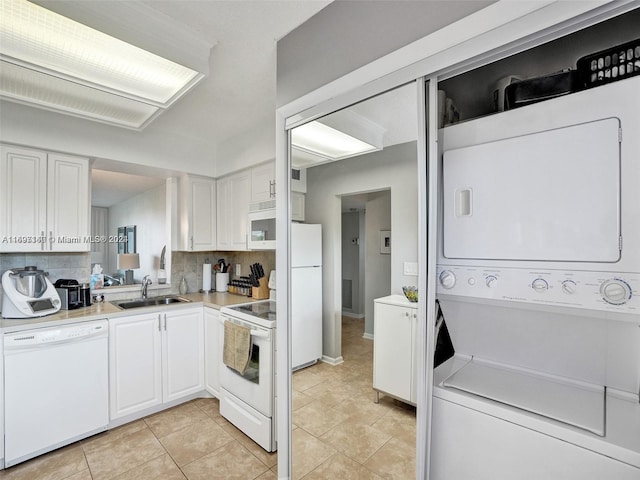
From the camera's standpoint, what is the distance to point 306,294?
5.68ft

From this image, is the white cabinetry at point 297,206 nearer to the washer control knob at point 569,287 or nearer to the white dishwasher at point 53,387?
the washer control knob at point 569,287

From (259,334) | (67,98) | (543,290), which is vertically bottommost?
(259,334)

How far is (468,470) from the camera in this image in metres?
1.04

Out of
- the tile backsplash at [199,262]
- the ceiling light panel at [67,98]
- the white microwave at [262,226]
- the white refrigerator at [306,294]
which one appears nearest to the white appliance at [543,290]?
the white refrigerator at [306,294]

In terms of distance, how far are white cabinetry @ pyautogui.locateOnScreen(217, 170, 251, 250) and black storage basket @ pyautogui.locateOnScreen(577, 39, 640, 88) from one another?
8.53 feet

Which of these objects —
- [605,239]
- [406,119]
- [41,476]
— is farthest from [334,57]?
[41,476]

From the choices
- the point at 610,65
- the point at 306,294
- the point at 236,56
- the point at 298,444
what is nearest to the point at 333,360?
the point at 306,294

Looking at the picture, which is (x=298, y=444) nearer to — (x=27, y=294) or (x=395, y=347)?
(x=395, y=347)

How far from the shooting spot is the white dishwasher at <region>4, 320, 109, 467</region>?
2018 millimetres

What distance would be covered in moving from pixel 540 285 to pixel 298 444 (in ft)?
4.83

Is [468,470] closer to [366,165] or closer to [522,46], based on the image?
[366,165]

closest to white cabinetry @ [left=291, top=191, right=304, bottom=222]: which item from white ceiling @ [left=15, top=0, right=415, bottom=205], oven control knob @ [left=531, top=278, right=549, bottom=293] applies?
white ceiling @ [left=15, top=0, right=415, bottom=205]

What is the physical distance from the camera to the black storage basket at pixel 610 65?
878 millimetres

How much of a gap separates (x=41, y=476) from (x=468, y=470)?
2.56m
